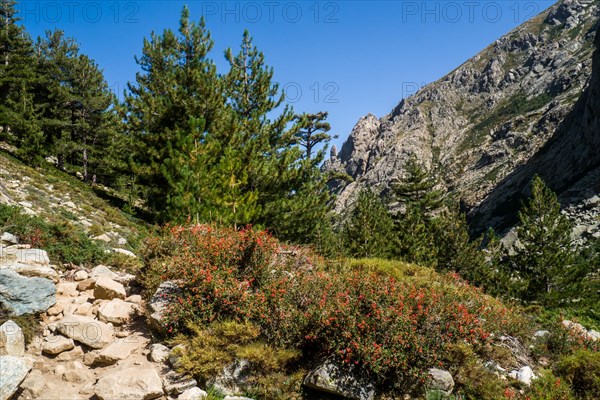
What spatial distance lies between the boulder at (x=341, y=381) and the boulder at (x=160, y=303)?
2.85 meters

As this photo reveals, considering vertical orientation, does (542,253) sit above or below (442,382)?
above

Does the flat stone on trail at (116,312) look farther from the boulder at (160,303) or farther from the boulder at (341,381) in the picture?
the boulder at (341,381)

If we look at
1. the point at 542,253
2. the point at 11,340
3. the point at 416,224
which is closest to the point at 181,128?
the point at 11,340

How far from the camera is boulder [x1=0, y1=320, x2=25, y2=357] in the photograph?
5020 millimetres

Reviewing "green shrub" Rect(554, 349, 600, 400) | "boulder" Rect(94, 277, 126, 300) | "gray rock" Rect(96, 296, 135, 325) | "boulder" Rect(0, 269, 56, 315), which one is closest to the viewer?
"green shrub" Rect(554, 349, 600, 400)

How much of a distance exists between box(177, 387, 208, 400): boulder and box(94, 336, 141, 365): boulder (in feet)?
4.91

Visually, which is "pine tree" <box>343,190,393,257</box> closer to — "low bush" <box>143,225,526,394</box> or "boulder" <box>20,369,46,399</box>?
"low bush" <box>143,225,526,394</box>

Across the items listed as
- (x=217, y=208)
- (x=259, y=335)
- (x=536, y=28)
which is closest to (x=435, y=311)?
(x=259, y=335)

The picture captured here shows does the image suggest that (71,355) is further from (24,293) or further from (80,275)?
(80,275)

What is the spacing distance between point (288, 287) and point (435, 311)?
2.77 metres

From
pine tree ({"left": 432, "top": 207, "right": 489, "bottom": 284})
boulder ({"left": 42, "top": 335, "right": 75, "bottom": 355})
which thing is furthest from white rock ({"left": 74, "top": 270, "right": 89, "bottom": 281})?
pine tree ({"left": 432, "top": 207, "right": 489, "bottom": 284})

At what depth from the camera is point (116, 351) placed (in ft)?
18.5

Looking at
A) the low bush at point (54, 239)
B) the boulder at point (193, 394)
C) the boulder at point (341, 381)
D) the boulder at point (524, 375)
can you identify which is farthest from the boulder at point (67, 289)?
the boulder at point (524, 375)

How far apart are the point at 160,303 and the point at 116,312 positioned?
1.15 metres
